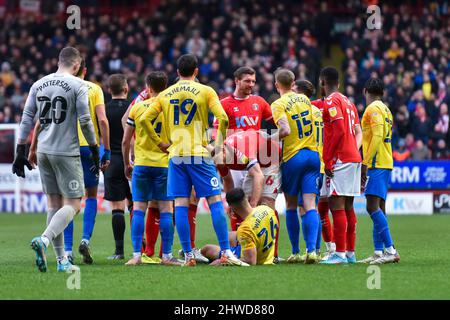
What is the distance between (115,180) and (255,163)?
7.09 ft

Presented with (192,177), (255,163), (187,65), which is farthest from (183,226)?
(187,65)

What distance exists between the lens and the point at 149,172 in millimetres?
11336

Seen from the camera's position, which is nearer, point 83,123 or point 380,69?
point 83,123

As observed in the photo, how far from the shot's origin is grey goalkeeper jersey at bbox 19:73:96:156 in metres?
10.2

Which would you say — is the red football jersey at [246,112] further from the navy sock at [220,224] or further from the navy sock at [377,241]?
the navy sock at [377,241]

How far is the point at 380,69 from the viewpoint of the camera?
28.6 meters

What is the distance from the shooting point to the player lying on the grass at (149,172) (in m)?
11.2

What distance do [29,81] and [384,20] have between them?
11.4 metres

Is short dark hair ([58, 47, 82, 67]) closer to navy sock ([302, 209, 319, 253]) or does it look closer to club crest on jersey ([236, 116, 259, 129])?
club crest on jersey ([236, 116, 259, 129])

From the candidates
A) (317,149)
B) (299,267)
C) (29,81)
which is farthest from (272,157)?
(29,81)

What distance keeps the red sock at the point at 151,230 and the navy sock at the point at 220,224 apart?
1442mm

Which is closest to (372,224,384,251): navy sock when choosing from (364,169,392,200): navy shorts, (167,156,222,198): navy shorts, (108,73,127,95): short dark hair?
(364,169,392,200): navy shorts

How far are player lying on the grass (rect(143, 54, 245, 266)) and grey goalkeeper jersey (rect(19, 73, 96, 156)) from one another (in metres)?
0.90
